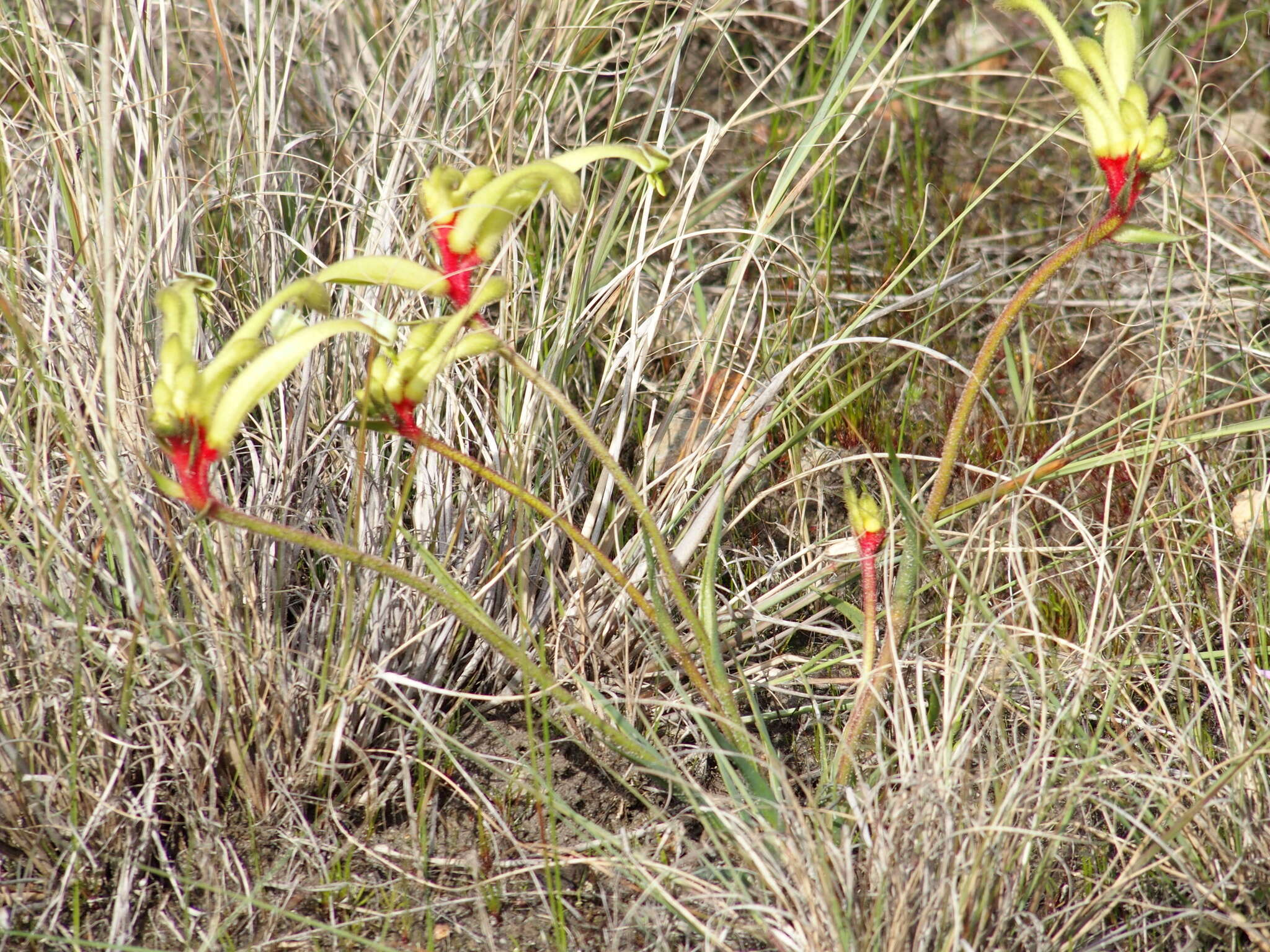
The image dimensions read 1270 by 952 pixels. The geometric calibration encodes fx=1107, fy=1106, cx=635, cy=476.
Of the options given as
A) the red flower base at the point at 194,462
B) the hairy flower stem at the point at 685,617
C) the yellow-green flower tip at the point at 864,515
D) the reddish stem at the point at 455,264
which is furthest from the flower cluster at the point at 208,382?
the yellow-green flower tip at the point at 864,515

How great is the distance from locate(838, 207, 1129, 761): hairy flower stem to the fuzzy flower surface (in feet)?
0.14

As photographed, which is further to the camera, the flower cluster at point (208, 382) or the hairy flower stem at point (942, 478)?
the hairy flower stem at point (942, 478)

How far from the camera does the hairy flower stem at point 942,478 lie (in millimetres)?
1194

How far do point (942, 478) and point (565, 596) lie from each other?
0.59 metres

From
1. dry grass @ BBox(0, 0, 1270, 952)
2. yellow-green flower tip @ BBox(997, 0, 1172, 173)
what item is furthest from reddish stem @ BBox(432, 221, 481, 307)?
yellow-green flower tip @ BBox(997, 0, 1172, 173)

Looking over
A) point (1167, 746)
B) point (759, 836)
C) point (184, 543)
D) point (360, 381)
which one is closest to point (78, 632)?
point (184, 543)

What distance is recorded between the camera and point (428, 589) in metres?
1.11

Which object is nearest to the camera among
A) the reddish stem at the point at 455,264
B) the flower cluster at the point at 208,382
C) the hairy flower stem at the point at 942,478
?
the flower cluster at the point at 208,382

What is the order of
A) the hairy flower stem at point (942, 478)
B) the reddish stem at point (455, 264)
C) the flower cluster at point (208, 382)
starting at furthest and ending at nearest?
the hairy flower stem at point (942, 478) < the reddish stem at point (455, 264) < the flower cluster at point (208, 382)

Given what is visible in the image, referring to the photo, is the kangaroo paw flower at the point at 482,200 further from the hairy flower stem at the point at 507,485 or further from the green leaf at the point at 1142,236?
the green leaf at the point at 1142,236

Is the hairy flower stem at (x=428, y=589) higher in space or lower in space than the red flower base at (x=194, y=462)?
lower

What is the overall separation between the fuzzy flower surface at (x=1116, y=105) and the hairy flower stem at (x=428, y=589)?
0.78 metres

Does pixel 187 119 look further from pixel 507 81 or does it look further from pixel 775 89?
pixel 775 89

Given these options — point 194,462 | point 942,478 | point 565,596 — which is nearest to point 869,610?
point 942,478
